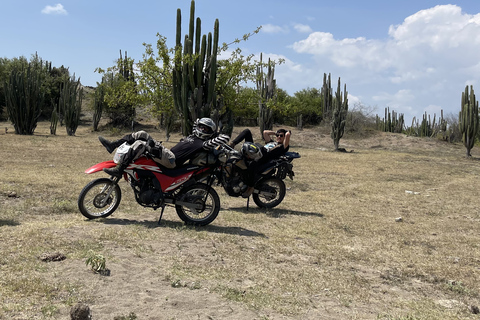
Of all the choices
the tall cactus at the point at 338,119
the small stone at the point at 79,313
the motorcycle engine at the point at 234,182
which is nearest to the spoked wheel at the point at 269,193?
the motorcycle engine at the point at 234,182

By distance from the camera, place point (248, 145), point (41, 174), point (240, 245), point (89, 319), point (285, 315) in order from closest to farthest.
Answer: point (89, 319) < point (285, 315) < point (240, 245) < point (248, 145) < point (41, 174)

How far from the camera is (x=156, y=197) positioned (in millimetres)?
5977

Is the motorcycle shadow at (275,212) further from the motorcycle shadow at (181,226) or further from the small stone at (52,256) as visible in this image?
the small stone at (52,256)

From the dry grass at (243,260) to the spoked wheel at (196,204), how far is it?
213 millimetres

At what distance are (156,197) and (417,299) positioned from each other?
11.1 feet

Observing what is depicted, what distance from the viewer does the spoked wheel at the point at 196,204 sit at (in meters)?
6.14

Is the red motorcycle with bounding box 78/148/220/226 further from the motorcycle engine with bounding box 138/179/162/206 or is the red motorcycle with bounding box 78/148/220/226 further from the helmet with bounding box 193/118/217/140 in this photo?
the helmet with bounding box 193/118/217/140

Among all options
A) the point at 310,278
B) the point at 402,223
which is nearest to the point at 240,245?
the point at 310,278

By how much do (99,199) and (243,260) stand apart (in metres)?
2.48

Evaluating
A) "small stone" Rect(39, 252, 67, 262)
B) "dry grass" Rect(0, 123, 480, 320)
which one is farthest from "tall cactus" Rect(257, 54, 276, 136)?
"small stone" Rect(39, 252, 67, 262)

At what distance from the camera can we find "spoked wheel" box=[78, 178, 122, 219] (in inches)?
237

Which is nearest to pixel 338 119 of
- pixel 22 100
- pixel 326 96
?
pixel 326 96

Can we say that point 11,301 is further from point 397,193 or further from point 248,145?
point 397,193

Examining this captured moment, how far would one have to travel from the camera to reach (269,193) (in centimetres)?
825
